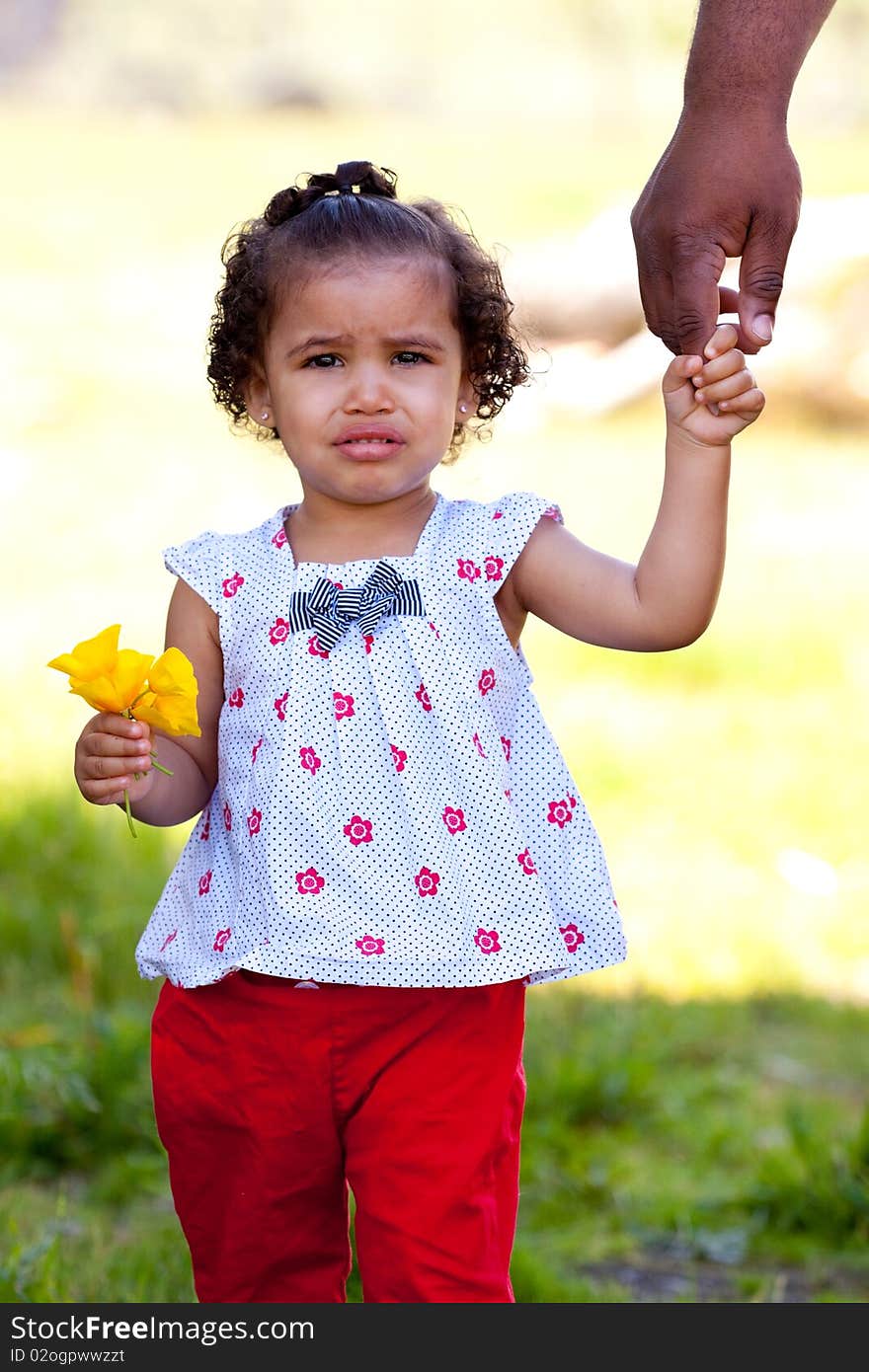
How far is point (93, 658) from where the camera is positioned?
2.00m

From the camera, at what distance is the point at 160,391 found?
35.8 ft

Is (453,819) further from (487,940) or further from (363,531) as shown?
(363,531)

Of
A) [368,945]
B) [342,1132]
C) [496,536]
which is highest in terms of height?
[496,536]

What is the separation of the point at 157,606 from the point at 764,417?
3.97 meters

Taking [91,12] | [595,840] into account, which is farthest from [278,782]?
[91,12]

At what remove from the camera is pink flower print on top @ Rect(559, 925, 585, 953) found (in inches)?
87.9

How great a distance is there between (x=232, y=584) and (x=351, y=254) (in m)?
0.45

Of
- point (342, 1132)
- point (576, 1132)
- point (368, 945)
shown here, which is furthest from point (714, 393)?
point (576, 1132)

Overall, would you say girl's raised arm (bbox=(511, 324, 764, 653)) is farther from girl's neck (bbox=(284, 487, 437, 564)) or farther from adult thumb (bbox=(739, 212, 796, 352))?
girl's neck (bbox=(284, 487, 437, 564))

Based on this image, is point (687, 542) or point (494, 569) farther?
point (494, 569)

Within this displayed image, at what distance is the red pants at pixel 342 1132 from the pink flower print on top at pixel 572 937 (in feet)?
0.32

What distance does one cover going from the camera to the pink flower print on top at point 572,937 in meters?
2.23

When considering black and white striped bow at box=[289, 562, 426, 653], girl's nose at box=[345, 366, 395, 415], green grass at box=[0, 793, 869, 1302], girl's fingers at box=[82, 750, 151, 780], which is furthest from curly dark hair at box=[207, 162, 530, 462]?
green grass at box=[0, 793, 869, 1302]

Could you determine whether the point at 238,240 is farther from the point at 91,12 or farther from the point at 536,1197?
the point at 91,12
